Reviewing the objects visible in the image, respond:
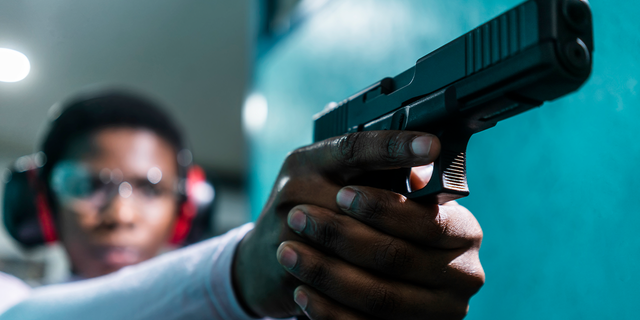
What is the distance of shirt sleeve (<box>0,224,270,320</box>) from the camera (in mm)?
613

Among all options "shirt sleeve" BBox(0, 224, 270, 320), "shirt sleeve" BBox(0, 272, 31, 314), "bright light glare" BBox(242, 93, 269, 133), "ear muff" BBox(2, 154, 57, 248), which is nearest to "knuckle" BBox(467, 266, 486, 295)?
"shirt sleeve" BBox(0, 224, 270, 320)

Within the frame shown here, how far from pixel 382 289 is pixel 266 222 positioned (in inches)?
7.1

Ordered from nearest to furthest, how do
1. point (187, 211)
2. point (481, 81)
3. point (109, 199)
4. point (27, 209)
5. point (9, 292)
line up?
point (481, 81)
point (9, 292)
point (109, 199)
point (27, 209)
point (187, 211)

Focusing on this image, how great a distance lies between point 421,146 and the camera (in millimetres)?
374

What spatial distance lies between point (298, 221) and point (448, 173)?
0.17 meters

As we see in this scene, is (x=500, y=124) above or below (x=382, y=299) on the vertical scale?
above

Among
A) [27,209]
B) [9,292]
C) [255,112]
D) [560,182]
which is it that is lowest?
[9,292]

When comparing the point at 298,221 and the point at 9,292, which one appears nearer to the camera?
the point at 298,221

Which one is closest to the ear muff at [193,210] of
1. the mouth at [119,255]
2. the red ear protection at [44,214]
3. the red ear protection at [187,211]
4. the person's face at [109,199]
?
the red ear protection at [187,211]

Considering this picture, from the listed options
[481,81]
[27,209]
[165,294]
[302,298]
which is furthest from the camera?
[27,209]

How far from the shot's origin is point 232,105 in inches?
161

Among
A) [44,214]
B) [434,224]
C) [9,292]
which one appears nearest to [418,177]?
[434,224]

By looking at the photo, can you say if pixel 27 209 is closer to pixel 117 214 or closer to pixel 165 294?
pixel 117 214

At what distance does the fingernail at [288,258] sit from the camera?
0.44 metres
